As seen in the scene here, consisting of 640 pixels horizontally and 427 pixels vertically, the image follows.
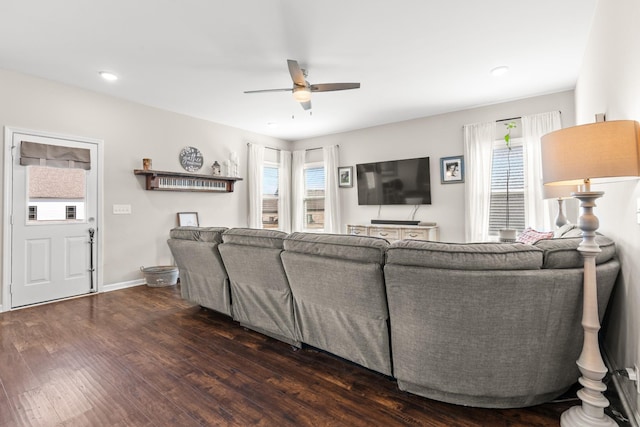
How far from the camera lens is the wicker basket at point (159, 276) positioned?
433 cm

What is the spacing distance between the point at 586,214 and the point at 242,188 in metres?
5.32

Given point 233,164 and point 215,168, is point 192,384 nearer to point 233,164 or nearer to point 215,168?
point 215,168

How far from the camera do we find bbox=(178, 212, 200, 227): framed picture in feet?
16.2

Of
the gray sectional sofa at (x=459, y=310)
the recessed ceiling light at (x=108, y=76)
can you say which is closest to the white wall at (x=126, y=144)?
the recessed ceiling light at (x=108, y=76)

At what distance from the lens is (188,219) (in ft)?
16.6

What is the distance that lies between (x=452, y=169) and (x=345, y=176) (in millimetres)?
2055

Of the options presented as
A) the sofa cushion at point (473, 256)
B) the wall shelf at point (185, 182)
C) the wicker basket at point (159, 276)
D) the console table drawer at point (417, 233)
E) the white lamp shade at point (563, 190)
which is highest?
the wall shelf at point (185, 182)

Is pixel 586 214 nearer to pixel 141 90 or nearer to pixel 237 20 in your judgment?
pixel 237 20

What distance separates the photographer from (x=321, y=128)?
598cm

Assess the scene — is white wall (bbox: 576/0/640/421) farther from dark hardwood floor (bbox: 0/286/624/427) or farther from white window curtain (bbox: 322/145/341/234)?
white window curtain (bbox: 322/145/341/234)

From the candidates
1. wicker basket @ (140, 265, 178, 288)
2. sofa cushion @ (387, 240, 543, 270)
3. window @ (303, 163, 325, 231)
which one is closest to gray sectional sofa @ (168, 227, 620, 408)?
sofa cushion @ (387, 240, 543, 270)

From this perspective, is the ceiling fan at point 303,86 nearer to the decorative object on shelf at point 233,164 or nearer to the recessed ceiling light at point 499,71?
the recessed ceiling light at point 499,71

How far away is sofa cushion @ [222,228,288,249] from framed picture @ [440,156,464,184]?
3.66 m

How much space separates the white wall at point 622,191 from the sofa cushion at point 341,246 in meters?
1.22
